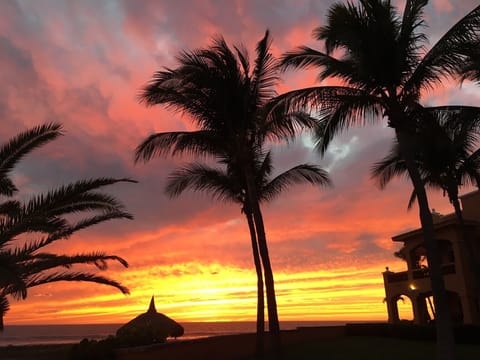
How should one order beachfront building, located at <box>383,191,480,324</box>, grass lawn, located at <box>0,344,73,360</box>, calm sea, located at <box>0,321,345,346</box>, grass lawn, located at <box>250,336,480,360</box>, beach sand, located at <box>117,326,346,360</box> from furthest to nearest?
calm sea, located at <box>0,321,345,346</box> < beachfront building, located at <box>383,191,480,324</box> < grass lawn, located at <box>0,344,73,360</box> < beach sand, located at <box>117,326,346,360</box> < grass lawn, located at <box>250,336,480,360</box>

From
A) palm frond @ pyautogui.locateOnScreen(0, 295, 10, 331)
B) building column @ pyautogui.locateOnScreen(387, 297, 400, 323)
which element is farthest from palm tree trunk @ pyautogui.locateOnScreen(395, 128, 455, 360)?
building column @ pyautogui.locateOnScreen(387, 297, 400, 323)

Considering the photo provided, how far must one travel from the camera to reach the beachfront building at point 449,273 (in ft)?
72.8

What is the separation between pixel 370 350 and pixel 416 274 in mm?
9948

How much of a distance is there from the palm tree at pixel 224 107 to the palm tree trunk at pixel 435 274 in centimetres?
374

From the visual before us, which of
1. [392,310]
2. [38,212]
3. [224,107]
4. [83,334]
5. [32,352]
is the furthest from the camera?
[83,334]

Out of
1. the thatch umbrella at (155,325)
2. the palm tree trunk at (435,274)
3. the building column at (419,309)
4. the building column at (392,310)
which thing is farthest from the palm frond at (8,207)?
the building column at (392,310)

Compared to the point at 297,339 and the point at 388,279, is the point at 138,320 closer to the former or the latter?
the point at 297,339

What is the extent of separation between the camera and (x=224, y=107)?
51.0 feet

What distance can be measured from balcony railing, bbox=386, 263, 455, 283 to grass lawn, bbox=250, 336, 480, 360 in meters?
5.61

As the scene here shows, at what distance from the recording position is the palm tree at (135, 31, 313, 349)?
49.0ft

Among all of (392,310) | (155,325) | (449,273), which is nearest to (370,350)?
(449,273)

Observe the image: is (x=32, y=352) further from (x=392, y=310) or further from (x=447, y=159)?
(x=447, y=159)

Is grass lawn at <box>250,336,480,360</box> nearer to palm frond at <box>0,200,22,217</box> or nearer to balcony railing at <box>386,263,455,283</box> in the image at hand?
balcony railing at <box>386,263,455,283</box>

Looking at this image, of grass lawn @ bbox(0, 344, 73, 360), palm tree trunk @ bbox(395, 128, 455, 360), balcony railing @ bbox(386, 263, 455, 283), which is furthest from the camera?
balcony railing @ bbox(386, 263, 455, 283)
